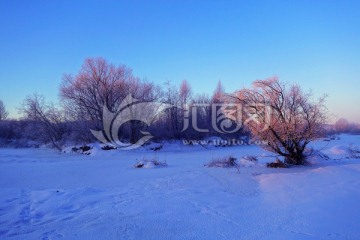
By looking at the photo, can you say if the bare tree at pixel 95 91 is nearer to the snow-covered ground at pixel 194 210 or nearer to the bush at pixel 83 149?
the bush at pixel 83 149

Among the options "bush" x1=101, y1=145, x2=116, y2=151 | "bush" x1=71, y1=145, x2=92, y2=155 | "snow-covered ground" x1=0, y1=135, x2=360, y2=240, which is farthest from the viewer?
"bush" x1=71, y1=145, x2=92, y2=155

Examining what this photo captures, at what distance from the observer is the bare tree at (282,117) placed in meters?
11.3

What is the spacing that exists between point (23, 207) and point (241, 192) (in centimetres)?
491

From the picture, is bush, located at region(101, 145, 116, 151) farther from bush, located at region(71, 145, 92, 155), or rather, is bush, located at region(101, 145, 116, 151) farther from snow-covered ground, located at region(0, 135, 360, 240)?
snow-covered ground, located at region(0, 135, 360, 240)

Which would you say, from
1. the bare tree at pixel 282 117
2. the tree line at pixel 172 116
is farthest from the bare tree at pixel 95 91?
the bare tree at pixel 282 117

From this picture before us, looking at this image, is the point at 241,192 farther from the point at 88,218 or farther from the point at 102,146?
the point at 102,146

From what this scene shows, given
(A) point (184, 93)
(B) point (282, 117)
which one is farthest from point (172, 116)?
(B) point (282, 117)

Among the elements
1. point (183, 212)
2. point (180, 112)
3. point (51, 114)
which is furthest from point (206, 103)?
point (183, 212)

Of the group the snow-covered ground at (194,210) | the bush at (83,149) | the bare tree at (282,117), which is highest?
the bare tree at (282,117)

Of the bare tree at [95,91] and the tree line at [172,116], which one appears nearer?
the tree line at [172,116]

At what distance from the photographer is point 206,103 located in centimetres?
4262

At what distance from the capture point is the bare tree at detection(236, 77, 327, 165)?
11344 millimetres

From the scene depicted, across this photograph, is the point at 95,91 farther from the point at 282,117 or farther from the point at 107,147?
the point at 282,117

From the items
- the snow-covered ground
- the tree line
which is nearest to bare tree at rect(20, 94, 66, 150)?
the tree line
